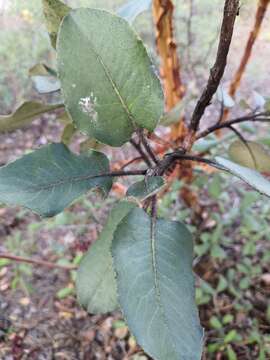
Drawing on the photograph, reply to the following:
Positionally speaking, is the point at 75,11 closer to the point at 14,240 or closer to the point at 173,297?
the point at 173,297

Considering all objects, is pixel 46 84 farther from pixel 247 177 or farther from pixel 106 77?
pixel 247 177

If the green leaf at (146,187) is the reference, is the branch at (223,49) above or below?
above

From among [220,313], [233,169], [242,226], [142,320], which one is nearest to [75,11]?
[233,169]

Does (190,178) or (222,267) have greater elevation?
(190,178)

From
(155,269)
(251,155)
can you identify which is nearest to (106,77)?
(155,269)

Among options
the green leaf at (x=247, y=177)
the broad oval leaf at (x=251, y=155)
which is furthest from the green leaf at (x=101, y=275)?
the broad oval leaf at (x=251, y=155)

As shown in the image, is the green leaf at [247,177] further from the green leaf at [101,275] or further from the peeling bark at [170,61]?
the peeling bark at [170,61]
